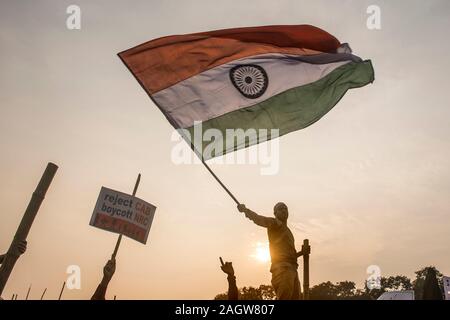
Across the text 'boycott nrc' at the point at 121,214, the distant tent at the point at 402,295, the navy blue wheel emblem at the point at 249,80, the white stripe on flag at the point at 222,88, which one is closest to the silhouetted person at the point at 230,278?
the text 'boycott nrc' at the point at 121,214

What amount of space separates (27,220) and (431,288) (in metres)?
6.15

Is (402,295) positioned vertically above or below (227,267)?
below

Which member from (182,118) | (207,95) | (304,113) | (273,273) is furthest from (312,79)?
(273,273)

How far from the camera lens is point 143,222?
710 centimetres

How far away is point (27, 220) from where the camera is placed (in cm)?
488

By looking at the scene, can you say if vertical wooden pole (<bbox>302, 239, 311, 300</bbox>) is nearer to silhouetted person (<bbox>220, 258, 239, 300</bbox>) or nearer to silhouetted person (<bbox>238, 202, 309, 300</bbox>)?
silhouetted person (<bbox>238, 202, 309, 300</bbox>)

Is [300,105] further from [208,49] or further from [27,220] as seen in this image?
[27,220]

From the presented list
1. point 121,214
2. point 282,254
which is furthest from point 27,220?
point 282,254

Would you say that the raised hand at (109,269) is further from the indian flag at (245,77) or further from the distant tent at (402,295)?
the distant tent at (402,295)

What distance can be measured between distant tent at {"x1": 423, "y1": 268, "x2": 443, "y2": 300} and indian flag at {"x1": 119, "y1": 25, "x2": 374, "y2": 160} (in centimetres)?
328

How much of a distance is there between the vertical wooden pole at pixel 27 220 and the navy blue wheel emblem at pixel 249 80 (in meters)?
3.50

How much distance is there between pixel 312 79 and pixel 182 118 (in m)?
2.53

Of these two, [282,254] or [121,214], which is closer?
[282,254]
